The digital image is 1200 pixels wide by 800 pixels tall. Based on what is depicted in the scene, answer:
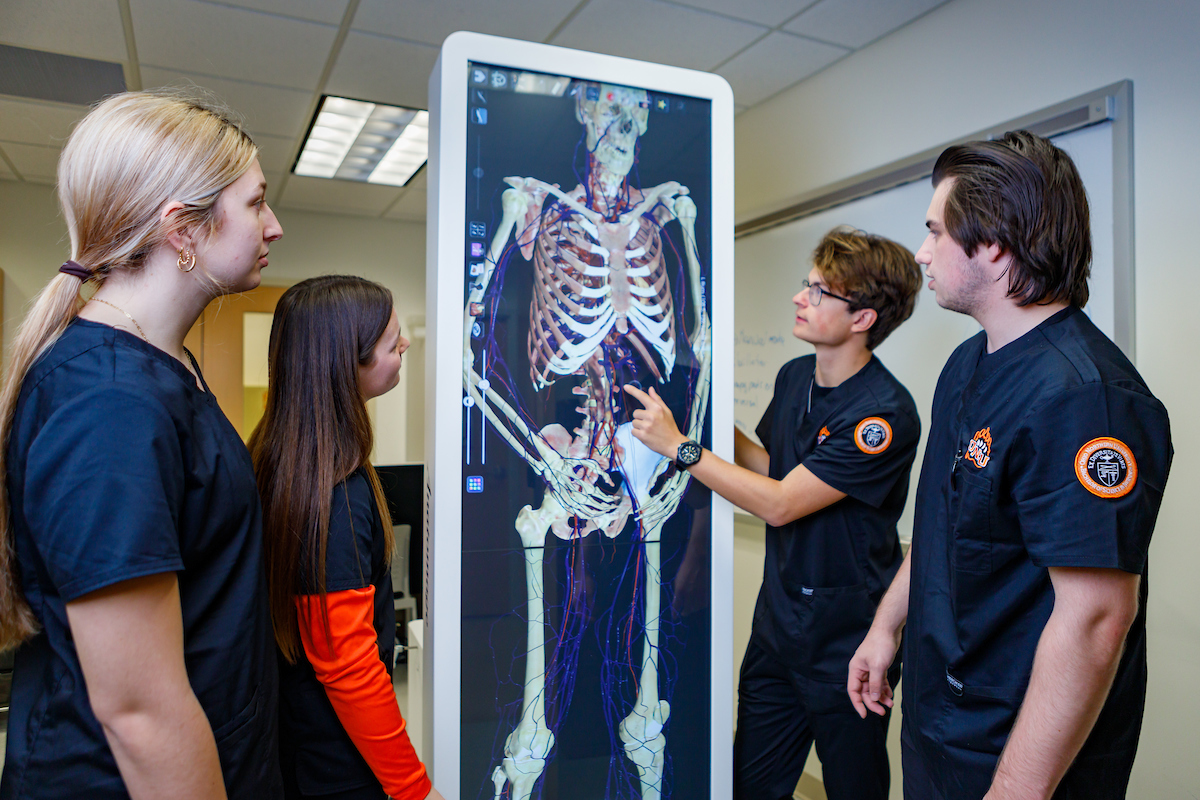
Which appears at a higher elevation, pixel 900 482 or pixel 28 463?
pixel 28 463

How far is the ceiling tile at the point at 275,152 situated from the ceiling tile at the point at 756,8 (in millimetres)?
1995

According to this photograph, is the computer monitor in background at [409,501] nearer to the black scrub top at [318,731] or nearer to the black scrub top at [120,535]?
the black scrub top at [318,731]

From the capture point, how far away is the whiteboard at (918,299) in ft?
5.83

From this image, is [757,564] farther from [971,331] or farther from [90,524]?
[90,524]

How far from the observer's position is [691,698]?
143 cm

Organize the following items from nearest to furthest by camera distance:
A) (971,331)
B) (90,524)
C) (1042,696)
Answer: (90,524) < (1042,696) < (971,331)

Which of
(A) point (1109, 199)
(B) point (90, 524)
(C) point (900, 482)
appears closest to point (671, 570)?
(C) point (900, 482)

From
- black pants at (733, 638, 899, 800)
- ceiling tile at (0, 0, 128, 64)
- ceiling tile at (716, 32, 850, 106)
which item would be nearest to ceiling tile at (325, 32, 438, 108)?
ceiling tile at (0, 0, 128, 64)

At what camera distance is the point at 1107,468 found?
0.92 meters

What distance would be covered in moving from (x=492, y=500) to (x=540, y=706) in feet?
1.21

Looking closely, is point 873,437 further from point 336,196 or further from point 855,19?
point 336,196

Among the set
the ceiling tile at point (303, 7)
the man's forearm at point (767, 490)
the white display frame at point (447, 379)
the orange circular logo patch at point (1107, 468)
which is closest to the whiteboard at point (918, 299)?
the man's forearm at point (767, 490)

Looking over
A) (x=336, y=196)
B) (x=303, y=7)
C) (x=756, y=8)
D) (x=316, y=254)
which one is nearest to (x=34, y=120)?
(x=336, y=196)

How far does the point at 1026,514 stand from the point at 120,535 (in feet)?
3.29
